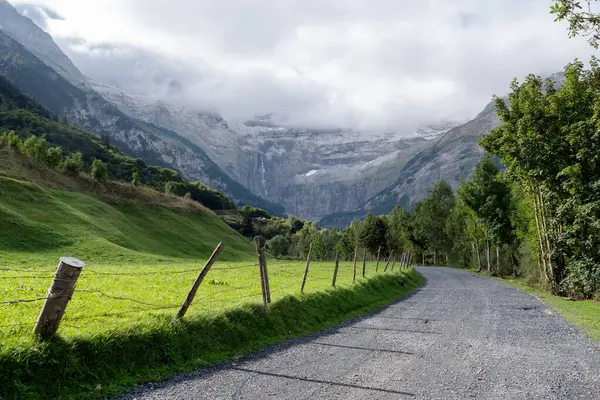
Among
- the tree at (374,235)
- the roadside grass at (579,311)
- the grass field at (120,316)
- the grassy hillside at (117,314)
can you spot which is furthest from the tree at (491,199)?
the tree at (374,235)

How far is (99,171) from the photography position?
2977 inches

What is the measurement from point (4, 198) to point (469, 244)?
88.2 m

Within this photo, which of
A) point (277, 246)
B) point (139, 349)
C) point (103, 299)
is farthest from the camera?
point (277, 246)

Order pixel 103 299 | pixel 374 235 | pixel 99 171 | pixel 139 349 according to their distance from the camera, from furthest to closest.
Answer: pixel 374 235 → pixel 99 171 → pixel 103 299 → pixel 139 349

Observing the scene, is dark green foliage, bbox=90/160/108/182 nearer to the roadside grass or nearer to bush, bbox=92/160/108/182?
bush, bbox=92/160/108/182

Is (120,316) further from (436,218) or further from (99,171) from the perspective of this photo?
(436,218)

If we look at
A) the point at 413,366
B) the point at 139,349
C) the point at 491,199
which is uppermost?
the point at 491,199

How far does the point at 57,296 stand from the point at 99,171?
73.1 m

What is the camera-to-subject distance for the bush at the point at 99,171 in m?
74.9

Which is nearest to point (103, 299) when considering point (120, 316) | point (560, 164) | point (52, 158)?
point (120, 316)

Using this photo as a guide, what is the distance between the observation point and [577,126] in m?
29.1

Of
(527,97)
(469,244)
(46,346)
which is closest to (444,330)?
(46,346)

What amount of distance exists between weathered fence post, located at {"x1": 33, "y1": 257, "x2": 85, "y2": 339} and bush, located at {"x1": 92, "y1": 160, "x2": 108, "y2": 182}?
71.7m

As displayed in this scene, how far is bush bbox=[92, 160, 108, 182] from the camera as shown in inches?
2948
